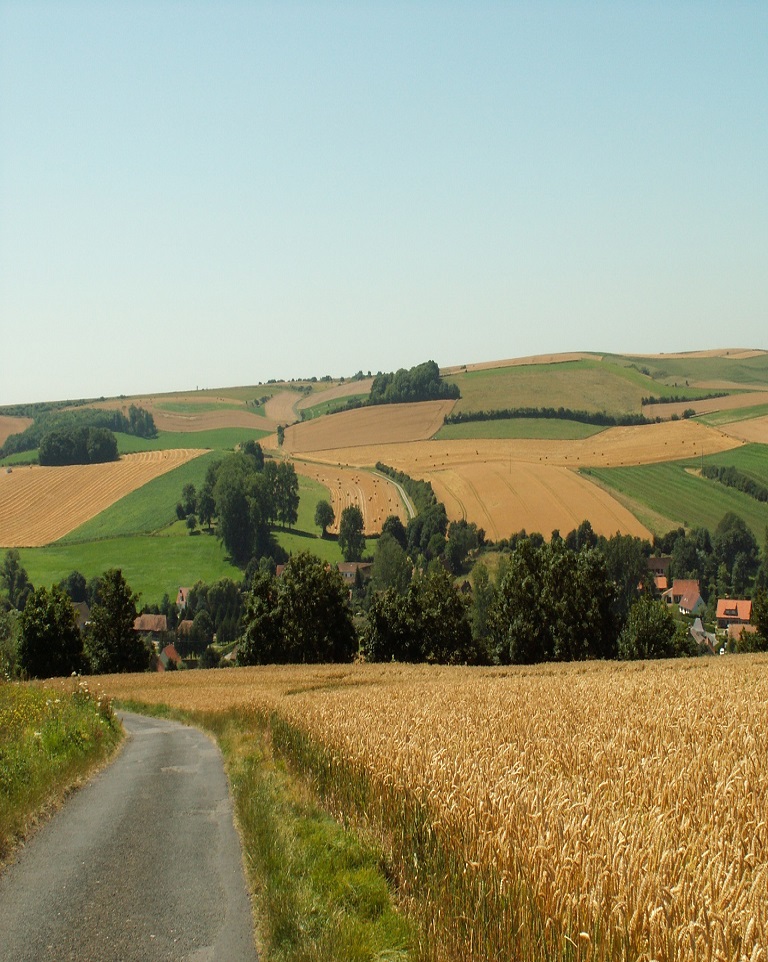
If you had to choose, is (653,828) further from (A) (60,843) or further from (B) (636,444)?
(B) (636,444)

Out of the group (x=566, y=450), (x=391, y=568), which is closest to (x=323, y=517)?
(x=391, y=568)

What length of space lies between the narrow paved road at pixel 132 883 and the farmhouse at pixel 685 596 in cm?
11477

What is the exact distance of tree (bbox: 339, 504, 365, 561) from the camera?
432 feet

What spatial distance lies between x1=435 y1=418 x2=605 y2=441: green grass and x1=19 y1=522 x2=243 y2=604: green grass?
6194 centimetres

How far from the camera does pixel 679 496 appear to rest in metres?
132

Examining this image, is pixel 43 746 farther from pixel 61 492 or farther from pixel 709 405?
pixel 709 405

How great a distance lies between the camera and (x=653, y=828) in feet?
21.4

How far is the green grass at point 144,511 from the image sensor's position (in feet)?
455

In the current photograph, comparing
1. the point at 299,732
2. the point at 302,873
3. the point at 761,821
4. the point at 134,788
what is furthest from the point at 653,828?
the point at 134,788

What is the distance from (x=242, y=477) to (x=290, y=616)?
246 ft

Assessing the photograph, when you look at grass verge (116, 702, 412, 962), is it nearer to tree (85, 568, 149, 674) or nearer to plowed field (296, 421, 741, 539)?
tree (85, 568, 149, 674)

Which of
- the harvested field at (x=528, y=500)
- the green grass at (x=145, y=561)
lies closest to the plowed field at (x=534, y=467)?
the harvested field at (x=528, y=500)

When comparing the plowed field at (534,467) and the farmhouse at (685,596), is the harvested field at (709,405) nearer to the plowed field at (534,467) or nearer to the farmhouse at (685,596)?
the plowed field at (534,467)

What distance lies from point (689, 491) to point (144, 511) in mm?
85452
